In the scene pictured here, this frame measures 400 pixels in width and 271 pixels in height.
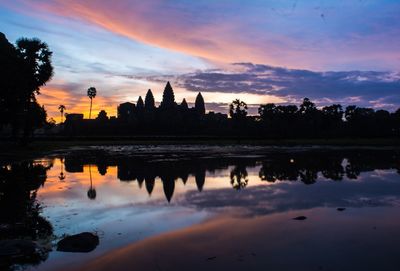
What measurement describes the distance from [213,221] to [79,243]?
15.3 ft

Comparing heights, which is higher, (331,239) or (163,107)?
(163,107)

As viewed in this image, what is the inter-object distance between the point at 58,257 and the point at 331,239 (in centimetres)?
685

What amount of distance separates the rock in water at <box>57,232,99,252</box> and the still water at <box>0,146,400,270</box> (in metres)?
0.24

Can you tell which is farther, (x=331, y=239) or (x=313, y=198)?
(x=313, y=198)

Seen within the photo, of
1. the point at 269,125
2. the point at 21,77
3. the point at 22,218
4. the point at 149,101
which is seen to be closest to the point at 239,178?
the point at 22,218

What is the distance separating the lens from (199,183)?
894 inches

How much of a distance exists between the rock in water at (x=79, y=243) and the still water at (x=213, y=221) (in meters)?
0.24

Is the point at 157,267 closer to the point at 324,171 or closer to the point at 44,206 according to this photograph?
the point at 44,206

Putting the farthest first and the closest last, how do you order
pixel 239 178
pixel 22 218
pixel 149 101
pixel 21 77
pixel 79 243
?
pixel 149 101, pixel 21 77, pixel 239 178, pixel 22 218, pixel 79 243

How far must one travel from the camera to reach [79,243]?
9.95m

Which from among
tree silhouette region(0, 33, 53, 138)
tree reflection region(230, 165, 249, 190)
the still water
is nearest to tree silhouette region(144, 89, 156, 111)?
tree silhouette region(0, 33, 53, 138)

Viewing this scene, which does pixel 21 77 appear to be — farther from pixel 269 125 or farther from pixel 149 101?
pixel 149 101

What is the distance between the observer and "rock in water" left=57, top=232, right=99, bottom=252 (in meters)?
9.75

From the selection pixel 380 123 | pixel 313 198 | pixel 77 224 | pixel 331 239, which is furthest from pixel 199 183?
pixel 380 123
